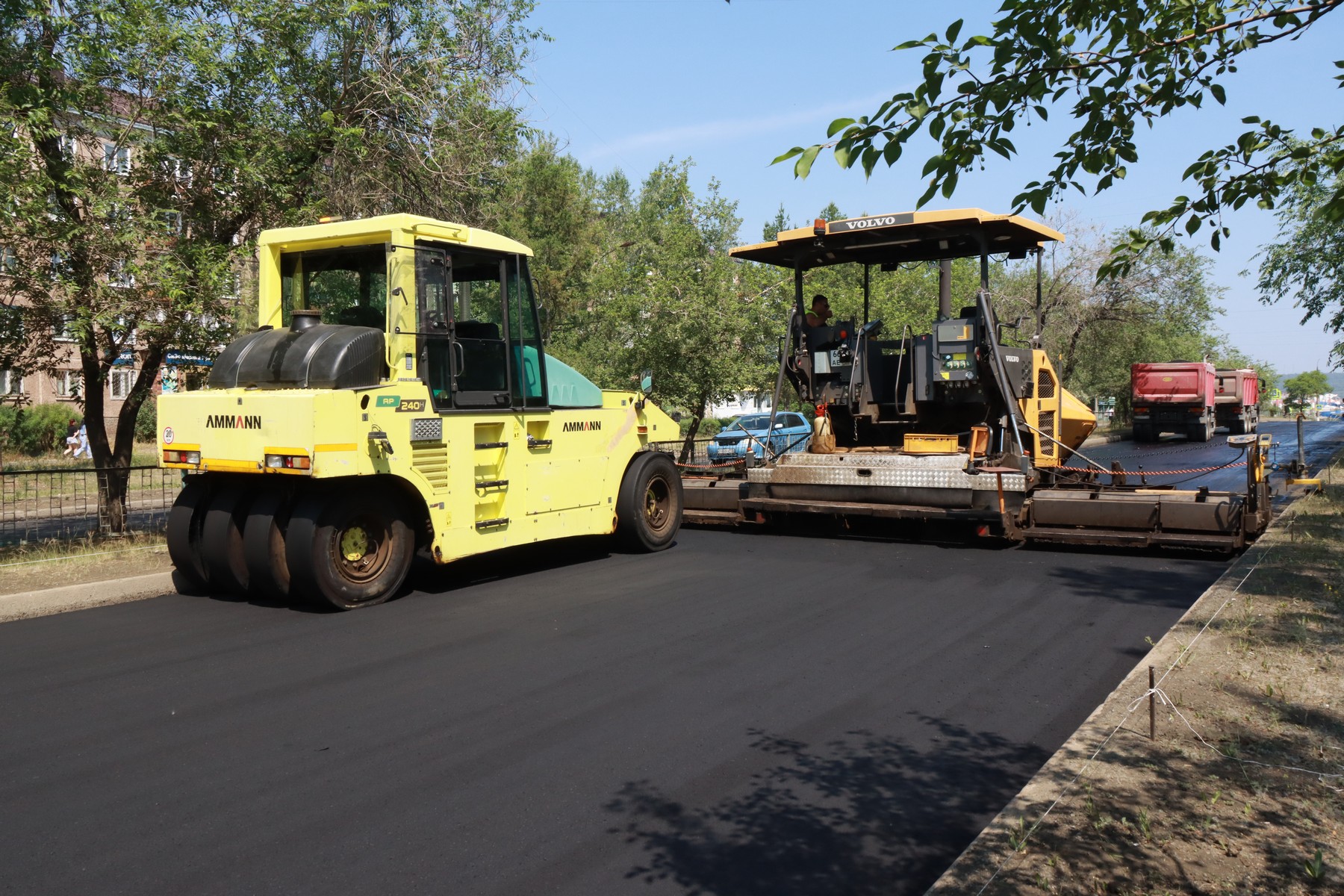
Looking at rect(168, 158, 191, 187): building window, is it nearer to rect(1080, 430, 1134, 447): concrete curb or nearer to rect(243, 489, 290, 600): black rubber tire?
rect(243, 489, 290, 600): black rubber tire

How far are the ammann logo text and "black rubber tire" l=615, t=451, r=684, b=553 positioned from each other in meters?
3.99

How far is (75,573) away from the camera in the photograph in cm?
936

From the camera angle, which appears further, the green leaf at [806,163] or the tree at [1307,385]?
the tree at [1307,385]

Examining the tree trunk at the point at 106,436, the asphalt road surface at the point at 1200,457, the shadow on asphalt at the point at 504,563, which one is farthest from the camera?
the asphalt road surface at the point at 1200,457

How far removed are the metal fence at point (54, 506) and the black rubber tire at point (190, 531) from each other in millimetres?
3135

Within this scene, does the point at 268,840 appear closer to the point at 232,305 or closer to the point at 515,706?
the point at 515,706

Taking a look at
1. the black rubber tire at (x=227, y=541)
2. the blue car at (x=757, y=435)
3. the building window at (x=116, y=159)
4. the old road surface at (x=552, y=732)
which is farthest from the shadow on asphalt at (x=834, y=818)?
the blue car at (x=757, y=435)

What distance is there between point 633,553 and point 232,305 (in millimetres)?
5078

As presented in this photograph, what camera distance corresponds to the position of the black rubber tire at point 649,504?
10805mm

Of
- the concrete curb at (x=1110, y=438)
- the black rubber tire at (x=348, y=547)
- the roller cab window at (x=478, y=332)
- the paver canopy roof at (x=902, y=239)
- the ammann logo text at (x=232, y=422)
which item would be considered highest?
the paver canopy roof at (x=902, y=239)

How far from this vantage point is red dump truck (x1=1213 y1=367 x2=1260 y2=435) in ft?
132

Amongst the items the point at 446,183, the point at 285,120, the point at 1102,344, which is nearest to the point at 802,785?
the point at 285,120

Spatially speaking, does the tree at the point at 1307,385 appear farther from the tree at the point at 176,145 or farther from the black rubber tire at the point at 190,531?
the black rubber tire at the point at 190,531

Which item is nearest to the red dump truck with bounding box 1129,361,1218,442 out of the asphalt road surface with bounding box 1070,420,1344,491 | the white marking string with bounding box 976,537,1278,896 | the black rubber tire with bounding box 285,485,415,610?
the asphalt road surface with bounding box 1070,420,1344,491
